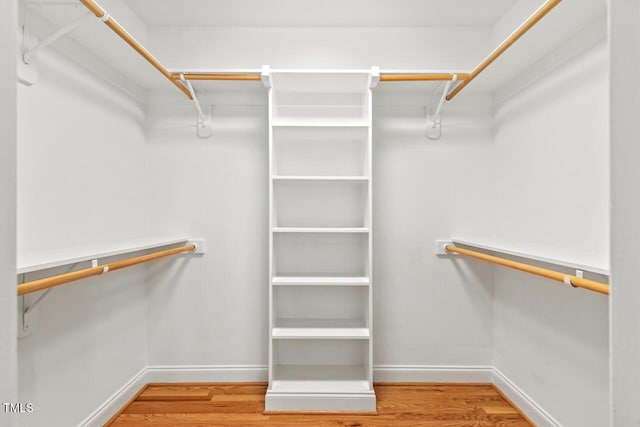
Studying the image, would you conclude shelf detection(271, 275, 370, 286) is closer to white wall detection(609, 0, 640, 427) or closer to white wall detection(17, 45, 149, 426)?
white wall detection(17, 45, 149, 426)

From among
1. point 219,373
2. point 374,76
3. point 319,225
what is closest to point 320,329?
point 319,225

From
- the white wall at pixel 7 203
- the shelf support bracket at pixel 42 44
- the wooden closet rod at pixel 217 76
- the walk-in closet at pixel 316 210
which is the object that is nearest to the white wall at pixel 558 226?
the walk-in closet at pixel 316 210

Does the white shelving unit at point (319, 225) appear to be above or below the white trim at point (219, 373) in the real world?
above

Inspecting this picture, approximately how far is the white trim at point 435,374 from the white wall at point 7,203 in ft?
7.00

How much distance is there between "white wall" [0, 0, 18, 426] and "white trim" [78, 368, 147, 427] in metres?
1.63

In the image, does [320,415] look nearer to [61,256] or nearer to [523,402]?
[523,402]

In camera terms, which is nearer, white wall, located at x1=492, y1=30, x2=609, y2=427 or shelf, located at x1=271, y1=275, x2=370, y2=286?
white wall, located at x1=492, y1=30, x2=609, y2=427

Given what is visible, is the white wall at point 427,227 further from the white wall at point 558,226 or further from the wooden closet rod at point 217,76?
the wooden closet rod at point 217,76

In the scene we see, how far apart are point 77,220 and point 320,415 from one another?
1.53m

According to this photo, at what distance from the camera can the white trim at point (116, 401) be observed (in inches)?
67.0

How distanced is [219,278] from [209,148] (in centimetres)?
82

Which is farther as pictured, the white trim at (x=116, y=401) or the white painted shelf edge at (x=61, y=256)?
the white trim at (x=116, y=401)

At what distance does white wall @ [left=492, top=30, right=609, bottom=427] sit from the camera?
4.59 ft

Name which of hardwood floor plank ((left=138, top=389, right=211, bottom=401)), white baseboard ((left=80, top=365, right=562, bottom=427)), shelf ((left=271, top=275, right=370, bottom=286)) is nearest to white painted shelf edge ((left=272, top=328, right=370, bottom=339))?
shelf ((left=271, top=275, right=370, bottom=286))
